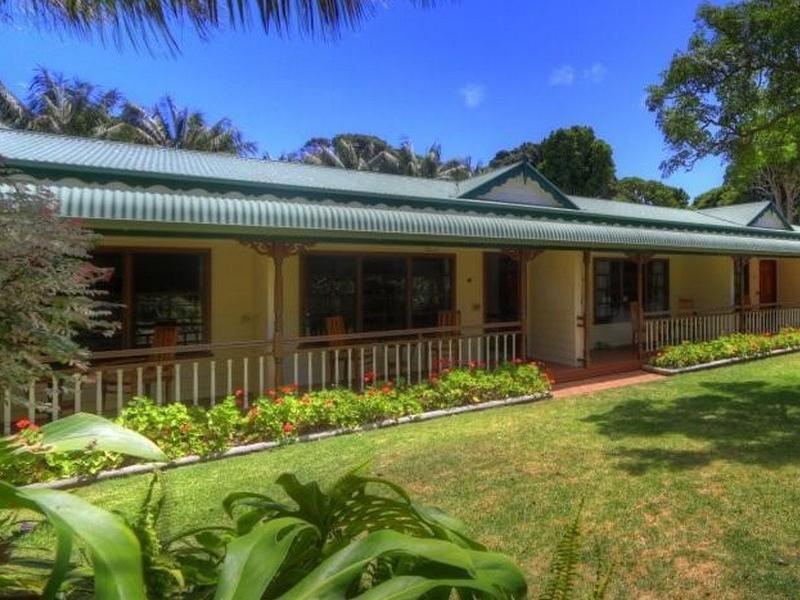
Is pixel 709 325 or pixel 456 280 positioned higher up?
pixel 456 280

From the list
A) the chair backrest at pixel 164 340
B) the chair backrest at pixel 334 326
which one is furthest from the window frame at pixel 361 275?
the chair backrest at pixel 164 340

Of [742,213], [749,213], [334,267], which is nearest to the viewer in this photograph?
[334,267]

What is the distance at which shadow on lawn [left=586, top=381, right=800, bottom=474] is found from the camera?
233 inches

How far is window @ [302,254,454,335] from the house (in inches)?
1.1

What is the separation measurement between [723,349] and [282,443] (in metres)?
10.2

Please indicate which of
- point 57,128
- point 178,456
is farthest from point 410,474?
point 57,128

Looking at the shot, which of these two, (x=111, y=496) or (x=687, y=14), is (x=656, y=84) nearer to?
(x=687, y=14)

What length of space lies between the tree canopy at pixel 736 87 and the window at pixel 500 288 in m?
4.41

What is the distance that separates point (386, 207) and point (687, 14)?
5315mm

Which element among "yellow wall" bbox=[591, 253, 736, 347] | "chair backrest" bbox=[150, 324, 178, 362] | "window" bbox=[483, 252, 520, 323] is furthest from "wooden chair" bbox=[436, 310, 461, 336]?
"yellow wall" bbox=[591, 253, 736, 347]

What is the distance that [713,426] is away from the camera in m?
7.25

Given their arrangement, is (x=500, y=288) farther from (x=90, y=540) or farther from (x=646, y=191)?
(x=646, y=191)

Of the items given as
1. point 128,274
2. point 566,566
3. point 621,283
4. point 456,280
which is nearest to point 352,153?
point 621,283

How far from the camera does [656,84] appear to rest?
28.5 ft
